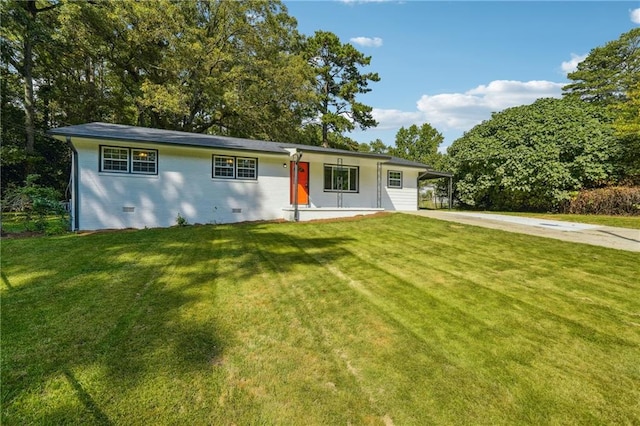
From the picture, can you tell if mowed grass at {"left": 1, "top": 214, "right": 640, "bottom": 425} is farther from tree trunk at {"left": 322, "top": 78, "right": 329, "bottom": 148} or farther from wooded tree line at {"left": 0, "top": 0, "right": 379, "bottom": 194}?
tree trunk at {"left": 322, "top": 78, "right": 329, "bottom": 148}

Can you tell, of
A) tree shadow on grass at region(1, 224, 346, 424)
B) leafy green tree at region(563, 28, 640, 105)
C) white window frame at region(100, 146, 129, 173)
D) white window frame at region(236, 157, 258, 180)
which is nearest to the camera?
tree shadow on grass at region(1, 224, 346, 424)

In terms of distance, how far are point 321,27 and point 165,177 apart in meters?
22.7

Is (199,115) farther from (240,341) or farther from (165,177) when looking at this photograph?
(240,341)

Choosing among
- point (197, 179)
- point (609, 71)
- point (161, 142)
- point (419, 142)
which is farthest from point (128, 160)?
point (609, 71)

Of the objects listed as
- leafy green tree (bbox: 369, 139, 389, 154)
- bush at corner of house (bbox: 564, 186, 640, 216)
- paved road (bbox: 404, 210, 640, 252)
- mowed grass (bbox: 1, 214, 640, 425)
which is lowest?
mowed grass (bbox: 1, 214, 640, 425)

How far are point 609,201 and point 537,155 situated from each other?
3.51 metres

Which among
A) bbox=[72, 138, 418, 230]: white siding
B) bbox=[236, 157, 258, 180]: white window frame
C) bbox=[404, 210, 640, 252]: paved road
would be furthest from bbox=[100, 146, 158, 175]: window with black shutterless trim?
bbox=[404, 210, 640, 252]: paved road

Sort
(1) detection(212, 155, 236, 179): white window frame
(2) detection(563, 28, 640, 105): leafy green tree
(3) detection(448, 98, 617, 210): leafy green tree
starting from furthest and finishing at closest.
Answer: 1. (2) detection(563, 28, 640, 105): leafy green tree
2. (3) detection(448, 98, 617, 210): leafy green tree
3. (1) detection(212, 155, 236, 179): white window frame

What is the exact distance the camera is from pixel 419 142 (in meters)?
42.4

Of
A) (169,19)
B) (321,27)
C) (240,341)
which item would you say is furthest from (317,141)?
(240,341)

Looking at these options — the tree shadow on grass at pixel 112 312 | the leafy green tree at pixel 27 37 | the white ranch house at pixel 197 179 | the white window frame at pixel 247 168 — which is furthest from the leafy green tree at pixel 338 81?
the tree shadow on grass at pixel 112 312

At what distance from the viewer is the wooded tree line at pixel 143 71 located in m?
16.2

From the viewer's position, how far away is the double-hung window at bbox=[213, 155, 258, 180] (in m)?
11.5

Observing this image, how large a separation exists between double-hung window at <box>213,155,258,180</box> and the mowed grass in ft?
21.0
